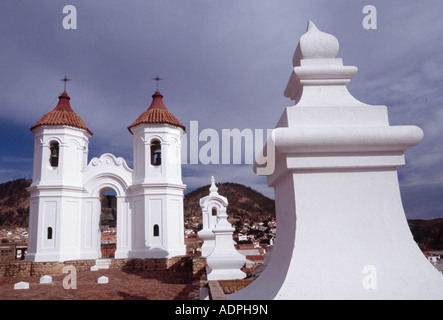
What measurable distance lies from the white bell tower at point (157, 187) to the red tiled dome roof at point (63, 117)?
8.96 feet

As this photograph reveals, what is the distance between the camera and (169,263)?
15.8m

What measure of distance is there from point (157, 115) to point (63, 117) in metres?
4.86

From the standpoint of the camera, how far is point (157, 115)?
1780 cm

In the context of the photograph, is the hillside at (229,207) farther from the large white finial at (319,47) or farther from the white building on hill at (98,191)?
the large white finial at (319,47)

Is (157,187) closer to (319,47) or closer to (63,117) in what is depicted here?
(63,117)

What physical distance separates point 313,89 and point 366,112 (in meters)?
0.36

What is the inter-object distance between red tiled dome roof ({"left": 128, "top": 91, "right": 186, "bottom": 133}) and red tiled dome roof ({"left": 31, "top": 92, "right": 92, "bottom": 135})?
8.96ft

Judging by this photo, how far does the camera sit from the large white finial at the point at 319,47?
2.25m

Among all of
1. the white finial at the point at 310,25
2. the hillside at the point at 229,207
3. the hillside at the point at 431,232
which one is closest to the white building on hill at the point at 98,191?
the hillside at the point at 431,232

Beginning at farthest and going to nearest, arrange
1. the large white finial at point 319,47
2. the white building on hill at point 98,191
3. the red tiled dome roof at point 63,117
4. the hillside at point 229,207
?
the hillside at point 229,207 → the red tiled dome roof at point 63,117 → the white building on hill at point 98,191 → the large white finial at point 319,47
